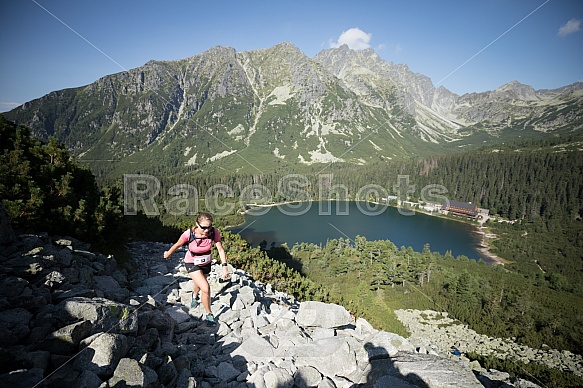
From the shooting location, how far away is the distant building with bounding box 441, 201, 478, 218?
379 feet

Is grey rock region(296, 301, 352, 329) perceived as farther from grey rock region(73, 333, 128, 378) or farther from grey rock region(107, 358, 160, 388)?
grey rock region(73, 333, 128, 378)

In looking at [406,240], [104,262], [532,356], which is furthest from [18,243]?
[406,240]

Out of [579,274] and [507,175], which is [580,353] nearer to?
[579,274]

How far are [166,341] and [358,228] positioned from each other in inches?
3564

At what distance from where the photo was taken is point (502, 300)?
42906mm

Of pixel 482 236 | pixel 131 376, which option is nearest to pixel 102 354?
pixel 131 376

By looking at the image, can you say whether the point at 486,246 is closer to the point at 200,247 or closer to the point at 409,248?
the point at 409,248

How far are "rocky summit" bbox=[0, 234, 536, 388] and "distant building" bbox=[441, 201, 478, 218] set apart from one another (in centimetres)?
12674

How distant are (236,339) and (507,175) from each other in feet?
563

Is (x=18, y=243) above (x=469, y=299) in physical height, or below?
above

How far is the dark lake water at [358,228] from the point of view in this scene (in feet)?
266

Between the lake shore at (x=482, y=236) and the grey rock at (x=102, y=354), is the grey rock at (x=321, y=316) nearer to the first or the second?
the grey rock at (x=102, y=354)

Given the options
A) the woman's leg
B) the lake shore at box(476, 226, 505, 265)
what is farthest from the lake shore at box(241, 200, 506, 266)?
the woman's leg

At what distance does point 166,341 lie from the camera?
6363mm
